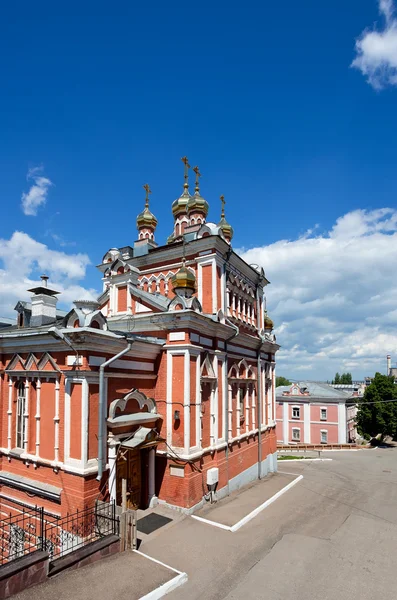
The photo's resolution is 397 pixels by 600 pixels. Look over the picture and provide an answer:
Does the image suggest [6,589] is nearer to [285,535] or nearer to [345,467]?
[285,535]

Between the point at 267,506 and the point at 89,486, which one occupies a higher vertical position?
the point at 89,486

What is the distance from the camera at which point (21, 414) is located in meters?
12.6

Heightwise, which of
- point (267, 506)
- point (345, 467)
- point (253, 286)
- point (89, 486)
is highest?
point (253, 286)

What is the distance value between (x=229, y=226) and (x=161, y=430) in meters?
10.9

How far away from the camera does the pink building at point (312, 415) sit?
135ft

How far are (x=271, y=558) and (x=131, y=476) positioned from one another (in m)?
4.80

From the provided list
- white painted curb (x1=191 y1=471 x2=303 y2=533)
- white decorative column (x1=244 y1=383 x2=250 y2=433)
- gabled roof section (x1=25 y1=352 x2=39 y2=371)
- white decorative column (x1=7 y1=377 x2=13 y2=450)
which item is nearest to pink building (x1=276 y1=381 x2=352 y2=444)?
white decorative column (x1=244 y1=383 x2=250 y2=433)

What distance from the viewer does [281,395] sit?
44.4m

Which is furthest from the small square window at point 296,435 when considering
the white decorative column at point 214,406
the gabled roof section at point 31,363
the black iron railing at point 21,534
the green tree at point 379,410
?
the gabled roof section at point 31,363

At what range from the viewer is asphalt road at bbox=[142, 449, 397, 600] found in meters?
8.48

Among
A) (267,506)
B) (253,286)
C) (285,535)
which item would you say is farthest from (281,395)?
(285,535)

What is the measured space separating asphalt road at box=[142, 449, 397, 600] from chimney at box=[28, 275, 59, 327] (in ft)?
28.0

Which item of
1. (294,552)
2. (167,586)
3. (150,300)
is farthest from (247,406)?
(167,586)

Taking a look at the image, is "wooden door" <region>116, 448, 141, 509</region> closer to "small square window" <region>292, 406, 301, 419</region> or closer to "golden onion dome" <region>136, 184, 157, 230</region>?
"golden onion dome" <region>136, 184, 157, 230</region>
